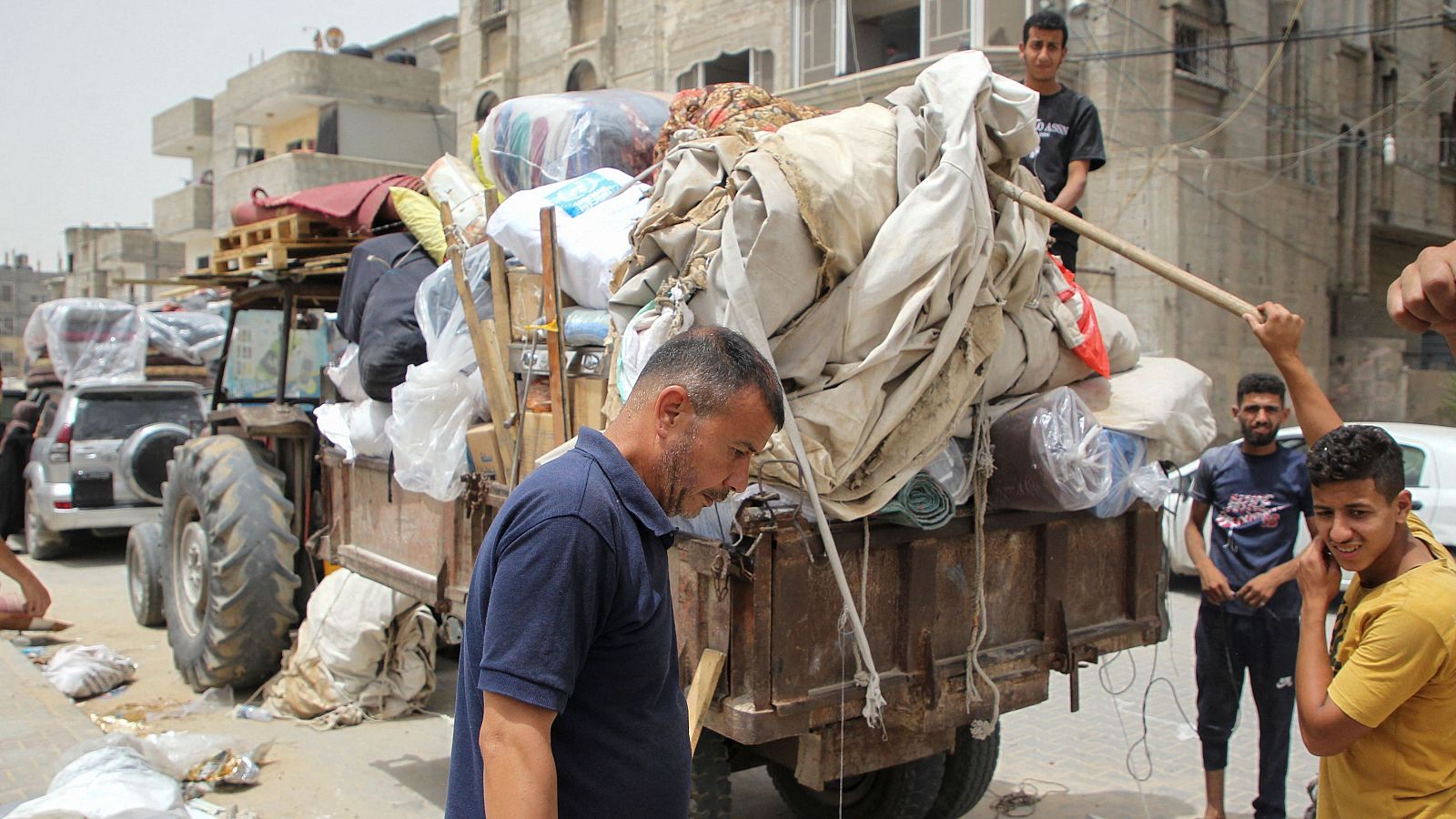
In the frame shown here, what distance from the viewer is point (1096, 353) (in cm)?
381

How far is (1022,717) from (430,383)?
12.1 ft

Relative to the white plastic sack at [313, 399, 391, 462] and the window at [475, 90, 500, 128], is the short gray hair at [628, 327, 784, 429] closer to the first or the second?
the white plastic sack at [313, 399, 391, 462]

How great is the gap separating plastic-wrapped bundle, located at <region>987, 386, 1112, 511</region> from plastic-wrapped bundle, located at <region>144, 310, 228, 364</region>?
12389 millimetres

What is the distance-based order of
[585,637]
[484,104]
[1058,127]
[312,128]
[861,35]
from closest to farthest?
[585,637] → [1058,127] → [861,35] → [484,104] → [312,128]

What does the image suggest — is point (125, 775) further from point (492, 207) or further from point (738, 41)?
point (738, 41)

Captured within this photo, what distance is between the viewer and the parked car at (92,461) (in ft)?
35.4

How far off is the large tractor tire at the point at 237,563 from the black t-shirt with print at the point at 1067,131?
4.09 m

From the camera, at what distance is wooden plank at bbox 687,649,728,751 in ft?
10.0

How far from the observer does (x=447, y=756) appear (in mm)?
5438

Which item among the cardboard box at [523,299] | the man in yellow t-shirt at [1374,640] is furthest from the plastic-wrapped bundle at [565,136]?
the man in yellow t-shirt at [1374,640]

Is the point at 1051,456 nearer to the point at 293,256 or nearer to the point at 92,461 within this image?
the point at 293,256

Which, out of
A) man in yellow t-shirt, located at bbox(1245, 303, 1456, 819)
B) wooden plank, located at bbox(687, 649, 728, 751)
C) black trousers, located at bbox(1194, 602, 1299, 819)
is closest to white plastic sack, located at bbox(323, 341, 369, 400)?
wooden plank, located at bbox(687, 649, 728, 751)

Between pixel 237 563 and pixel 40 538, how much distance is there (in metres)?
6.91

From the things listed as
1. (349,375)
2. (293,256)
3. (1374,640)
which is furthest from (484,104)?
(1374,640)
